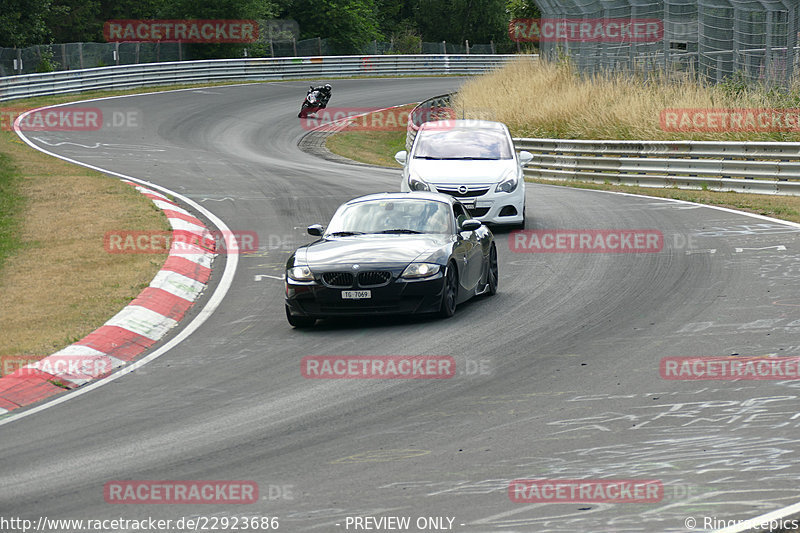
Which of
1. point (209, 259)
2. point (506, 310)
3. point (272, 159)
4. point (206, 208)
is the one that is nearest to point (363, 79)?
point (272, 159)

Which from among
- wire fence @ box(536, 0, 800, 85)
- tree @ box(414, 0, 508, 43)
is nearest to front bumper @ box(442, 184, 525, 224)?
wire fence @ box(536, 0, 800, 85)

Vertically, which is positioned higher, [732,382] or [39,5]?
[39,5]

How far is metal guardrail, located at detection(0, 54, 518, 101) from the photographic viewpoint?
47.2 meters

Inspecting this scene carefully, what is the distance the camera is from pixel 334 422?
26.4 ft

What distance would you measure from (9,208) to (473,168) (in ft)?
28.2

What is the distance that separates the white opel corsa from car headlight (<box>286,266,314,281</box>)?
6.37 m

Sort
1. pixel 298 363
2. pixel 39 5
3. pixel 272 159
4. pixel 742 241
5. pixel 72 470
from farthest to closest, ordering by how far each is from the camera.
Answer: pixel 39 5
pixel 272 159
pixel 742 241
pixel 298 363
pixel 72 470

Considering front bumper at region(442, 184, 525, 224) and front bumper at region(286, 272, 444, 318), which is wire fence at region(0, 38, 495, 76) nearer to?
front bumper at region(442, 184, 525, 224)

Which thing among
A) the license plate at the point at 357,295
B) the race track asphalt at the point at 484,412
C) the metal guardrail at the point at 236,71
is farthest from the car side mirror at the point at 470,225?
the metal guardrail at the point at 236,71

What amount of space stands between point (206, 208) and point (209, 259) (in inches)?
206

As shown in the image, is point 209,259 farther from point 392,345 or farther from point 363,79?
point 363,79

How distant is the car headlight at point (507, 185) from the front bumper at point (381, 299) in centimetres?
659

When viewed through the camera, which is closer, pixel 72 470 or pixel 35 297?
pixel 72 470

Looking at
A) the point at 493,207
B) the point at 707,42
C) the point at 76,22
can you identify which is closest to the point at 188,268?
the point at 493,207
